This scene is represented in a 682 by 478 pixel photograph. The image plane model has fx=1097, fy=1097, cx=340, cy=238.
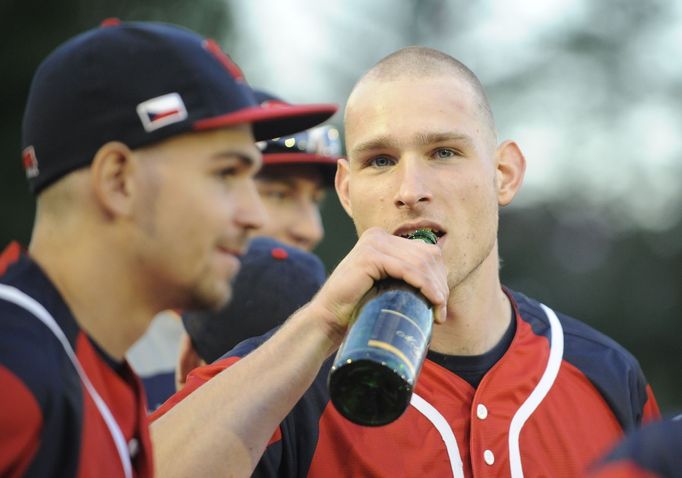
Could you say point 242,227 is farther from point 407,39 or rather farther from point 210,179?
point 407,39

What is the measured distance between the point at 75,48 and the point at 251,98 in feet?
1.41

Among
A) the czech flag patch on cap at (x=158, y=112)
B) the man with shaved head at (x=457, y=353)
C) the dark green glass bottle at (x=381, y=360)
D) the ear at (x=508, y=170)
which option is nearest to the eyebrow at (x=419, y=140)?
the man with shaved head at (x=457, y=353)

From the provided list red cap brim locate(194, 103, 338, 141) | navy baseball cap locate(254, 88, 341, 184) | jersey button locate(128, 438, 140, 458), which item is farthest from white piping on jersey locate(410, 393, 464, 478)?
navy baseball cap locate(254, 88, 341, 184)

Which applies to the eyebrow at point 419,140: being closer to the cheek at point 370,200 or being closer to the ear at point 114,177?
the cheek at point 370,200

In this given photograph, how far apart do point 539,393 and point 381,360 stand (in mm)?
1211

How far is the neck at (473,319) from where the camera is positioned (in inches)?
143

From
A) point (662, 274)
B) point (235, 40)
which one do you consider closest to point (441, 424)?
point (235, 40)

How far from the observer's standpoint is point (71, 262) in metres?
2.40

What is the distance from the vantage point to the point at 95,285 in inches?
95.1

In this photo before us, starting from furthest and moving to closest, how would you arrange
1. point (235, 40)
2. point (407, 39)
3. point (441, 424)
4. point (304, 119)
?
point (407, 39), point (235, 40), point (441, 424), point (304, 119)

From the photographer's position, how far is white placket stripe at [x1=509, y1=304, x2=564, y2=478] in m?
3.31

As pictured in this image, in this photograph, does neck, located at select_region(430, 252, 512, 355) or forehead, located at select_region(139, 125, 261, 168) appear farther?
neck, located at select_region(430, 252, 512, 355)

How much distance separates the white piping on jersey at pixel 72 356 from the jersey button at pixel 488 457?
1.24 metres

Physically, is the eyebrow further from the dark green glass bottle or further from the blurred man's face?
the blurred man's face
